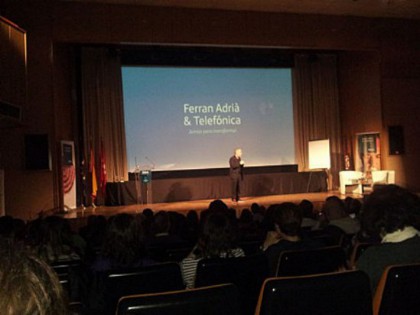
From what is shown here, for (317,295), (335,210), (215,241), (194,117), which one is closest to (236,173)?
(194,117)

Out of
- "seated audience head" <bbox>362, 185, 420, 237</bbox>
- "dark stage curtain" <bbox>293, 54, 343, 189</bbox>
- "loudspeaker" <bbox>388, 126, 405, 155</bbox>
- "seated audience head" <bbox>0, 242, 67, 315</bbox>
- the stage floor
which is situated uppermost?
"dark stage curtain" <bbox>293, 54, 343, 189</bbox>

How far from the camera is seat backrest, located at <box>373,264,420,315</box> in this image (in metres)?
1.71

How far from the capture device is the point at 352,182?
11.3m

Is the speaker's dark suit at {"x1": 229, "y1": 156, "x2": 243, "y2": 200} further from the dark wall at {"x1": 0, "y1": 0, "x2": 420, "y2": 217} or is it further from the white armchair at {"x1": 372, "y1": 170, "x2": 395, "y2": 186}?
the white armchair at {"x1": 372, "y1": 170, "x2": 395, "y2": 186}

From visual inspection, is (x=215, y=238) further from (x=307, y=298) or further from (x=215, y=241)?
(x=307, y=298)

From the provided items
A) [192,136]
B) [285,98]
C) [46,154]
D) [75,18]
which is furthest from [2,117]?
[285,98]

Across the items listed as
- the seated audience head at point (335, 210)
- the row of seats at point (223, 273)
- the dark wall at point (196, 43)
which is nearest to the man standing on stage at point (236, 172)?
the dark wall at point (196, 43)

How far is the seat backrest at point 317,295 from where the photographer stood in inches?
62.1

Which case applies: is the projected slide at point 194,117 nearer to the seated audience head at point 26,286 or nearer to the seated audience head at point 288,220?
the seated audience head at point 288,220

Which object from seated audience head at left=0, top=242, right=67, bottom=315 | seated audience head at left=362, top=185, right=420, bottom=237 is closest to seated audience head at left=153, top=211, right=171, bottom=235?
seated audience head at left=362, top=185, right=420, bottom=237

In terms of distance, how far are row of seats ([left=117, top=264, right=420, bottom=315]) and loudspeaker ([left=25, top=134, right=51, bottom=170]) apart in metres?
7.91

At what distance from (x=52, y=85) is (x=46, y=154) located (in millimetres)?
1394

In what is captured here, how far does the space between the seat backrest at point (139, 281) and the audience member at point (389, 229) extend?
829 millimetres

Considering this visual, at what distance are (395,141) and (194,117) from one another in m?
4.86
